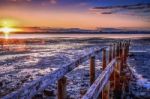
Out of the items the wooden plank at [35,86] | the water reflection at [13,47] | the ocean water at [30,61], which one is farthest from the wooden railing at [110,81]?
the water reflection at [13,47]

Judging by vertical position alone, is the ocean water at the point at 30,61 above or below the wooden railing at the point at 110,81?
below

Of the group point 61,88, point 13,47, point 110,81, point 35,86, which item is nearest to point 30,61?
point 110,81

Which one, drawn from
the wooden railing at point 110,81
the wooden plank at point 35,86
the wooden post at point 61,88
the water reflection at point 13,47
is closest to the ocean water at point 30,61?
the water reflection at point 13,47

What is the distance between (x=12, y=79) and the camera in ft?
39.8

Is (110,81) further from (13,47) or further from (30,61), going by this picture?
(13,47)

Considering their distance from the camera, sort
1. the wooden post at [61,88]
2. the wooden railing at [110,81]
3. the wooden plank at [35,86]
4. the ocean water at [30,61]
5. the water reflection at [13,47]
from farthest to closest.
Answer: the water reflection at [13,47] → the ocean water at [30,61] → the wooden post at [61,88] → the wooden railing at [110,81] → the wooden plank at [35,86]

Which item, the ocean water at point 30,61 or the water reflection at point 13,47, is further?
the water reflection at point 13,47

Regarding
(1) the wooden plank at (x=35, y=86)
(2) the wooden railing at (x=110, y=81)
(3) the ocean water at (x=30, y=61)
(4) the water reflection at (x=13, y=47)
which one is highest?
(1) the wooden plank at (x=35, y=86)

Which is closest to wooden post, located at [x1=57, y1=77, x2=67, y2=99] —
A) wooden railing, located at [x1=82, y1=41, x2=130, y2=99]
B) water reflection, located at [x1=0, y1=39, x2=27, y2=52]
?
wooden railing, located at [x1=82, y1=41, x2=130, y2=99]

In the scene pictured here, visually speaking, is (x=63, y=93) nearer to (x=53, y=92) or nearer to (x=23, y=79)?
(x=53, y=92)

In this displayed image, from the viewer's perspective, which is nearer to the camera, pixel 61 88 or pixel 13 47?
pixel 61 88

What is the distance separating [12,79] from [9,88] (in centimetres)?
191

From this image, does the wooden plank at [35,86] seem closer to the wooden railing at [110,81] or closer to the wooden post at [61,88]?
the wooden post at [61,88]

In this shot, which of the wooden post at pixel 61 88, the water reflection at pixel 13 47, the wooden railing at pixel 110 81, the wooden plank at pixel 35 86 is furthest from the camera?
the water reflection at pixel 13 47
